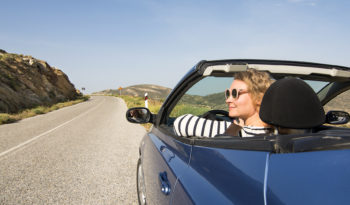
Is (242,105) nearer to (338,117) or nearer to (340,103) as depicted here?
(340,103)

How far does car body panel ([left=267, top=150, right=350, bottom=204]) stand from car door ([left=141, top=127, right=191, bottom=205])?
0.73 meters

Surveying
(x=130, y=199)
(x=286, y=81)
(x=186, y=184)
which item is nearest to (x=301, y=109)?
(x=286, y=81)

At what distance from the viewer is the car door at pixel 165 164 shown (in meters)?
1.64

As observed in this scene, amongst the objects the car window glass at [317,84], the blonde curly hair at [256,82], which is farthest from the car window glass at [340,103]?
the blonde curly hair at [256,82]

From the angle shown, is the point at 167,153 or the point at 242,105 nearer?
the point at 242,105

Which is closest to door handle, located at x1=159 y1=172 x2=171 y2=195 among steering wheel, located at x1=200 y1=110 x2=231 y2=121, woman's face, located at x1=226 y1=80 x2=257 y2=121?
woman's face, located at x1=226 y1=80 x2=257 y2=121

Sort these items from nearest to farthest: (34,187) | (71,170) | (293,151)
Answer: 1. (293,151)
2. (34,187)
3. (71,170)

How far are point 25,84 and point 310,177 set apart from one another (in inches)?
1592

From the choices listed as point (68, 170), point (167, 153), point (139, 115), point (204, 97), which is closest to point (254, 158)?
point (167, 153)

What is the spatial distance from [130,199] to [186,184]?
2.53 m

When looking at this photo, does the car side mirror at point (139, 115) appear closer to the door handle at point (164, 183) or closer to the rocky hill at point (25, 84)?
the door handle at point (164, 183)

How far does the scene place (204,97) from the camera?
230 centimetres

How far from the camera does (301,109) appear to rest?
3.84 feet

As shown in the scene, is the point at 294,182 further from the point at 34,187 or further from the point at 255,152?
the point at 34,187
